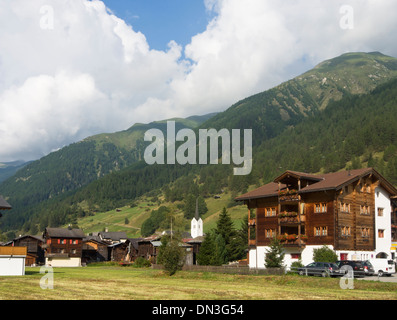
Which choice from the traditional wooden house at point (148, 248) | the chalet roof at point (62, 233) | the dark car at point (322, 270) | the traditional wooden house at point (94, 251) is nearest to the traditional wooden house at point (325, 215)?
the dark car at point (322, 270)

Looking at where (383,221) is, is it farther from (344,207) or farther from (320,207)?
(320,207)

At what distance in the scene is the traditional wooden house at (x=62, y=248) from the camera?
110 metres

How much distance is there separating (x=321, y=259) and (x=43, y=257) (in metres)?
82.7

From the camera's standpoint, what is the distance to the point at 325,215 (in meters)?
58.2

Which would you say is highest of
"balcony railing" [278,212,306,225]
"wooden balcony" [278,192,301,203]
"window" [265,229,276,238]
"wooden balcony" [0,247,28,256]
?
"wooden balcony" [278,192,301,203]

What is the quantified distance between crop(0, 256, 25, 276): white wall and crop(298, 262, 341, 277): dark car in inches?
1146

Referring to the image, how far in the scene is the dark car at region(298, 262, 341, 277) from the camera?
41750 mm

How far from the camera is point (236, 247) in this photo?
86.7 metres

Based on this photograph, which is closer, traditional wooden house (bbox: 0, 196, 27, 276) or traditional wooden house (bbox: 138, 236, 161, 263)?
traditional wooden house (bbox: 0, 196, 27, 276)

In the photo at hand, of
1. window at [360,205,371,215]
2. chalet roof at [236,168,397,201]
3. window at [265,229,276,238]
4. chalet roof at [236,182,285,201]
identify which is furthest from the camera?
chalet roof at [236,182,285,201]

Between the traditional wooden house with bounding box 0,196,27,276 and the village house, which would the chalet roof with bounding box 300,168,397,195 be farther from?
the village house

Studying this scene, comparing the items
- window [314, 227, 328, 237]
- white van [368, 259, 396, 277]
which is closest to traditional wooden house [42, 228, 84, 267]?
window [314, 227, 328, 237]
